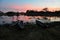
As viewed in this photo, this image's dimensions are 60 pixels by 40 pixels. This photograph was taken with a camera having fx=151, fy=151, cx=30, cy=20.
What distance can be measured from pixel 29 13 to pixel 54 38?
137366 mm

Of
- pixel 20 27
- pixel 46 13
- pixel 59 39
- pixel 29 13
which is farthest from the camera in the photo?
pixel 29 13

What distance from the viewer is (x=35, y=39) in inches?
780

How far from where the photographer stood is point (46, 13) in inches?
5655

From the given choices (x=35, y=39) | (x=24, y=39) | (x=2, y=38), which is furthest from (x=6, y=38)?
(x=35, y=39)

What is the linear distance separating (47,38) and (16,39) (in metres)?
4.17

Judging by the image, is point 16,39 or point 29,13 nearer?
point 16,39

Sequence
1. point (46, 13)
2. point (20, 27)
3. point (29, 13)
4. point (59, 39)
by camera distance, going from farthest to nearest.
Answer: point (29, 13) → point (46, 13) → point (20, 27) → point (59, 39)

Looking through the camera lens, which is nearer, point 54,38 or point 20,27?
point 54,38

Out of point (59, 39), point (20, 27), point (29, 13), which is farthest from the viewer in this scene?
point (29, 13)

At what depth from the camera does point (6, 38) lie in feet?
68.2

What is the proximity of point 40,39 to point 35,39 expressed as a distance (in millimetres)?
661

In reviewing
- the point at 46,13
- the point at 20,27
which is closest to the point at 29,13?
the point at 46,13

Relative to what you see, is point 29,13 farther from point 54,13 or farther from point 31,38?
point 31,38

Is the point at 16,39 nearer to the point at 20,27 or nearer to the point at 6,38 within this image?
the point at 6,38
